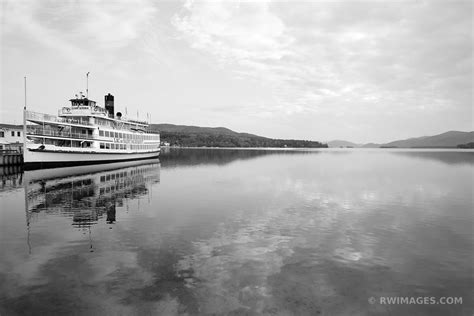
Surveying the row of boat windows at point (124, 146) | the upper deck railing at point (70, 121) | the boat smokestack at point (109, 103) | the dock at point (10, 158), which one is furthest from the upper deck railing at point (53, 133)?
the boat smokestack at point (109, 103)

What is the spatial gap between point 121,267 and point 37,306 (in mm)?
3484

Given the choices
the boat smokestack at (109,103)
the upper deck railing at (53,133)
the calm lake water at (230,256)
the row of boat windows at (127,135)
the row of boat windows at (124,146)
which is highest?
the boat smokestack at (109,103)

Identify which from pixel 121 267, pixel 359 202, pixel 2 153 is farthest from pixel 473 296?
pixel 2 153

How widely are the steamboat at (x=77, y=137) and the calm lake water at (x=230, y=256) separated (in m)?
29.6

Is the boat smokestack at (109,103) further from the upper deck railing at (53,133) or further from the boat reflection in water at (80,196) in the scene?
the boat reflection in water at (80,196)

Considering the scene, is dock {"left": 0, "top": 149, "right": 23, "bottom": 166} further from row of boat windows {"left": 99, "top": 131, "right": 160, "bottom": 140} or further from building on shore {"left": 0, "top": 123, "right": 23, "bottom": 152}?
row of boat windows {"left": 99, "top": 131, "right": 160, "bottom": 140}

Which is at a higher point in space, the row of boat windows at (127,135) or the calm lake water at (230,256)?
the row of boat windows at (127,135)

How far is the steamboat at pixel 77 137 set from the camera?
173 feet

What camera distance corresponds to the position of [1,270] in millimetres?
12219

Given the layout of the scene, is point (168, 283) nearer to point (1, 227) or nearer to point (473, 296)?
point (473, 296)

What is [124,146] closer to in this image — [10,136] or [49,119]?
[49,119]

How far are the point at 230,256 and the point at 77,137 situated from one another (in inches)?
2226

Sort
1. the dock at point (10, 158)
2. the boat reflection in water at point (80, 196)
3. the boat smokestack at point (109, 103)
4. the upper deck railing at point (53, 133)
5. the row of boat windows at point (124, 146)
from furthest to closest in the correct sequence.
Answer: the boat smokestack at point (109, 103), the row of boat windows at point (124, 146), the dock at point (10, 158), the upper deck railing at point (53, 133), the boat reflection in water at point (80, 196)

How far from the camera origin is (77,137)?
5994 cm
